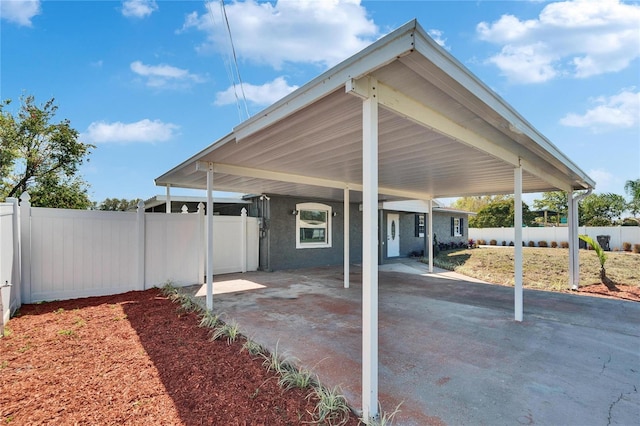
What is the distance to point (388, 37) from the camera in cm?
202

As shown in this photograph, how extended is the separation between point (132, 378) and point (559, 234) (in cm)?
2792

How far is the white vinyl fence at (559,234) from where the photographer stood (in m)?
19.2

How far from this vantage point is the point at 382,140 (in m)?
4.00

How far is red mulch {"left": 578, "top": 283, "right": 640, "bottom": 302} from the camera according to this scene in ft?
24.4

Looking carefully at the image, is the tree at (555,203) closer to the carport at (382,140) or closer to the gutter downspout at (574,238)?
the gutter downspout at (574,238)

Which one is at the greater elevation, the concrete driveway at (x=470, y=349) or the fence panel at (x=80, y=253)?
the fence panel at (x=80, y=253)

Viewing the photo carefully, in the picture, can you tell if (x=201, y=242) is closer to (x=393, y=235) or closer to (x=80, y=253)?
(x=80, y=253)

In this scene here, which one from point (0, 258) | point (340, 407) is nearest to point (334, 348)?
point (340, 407)

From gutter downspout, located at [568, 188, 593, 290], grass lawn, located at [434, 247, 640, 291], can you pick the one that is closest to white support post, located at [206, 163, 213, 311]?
gutter downspout, located at [568, 188, 593, 290]

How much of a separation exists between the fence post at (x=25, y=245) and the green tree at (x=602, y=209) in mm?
37009

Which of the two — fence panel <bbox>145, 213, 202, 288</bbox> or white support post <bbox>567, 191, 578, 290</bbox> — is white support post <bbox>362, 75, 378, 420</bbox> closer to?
fence panel <bbox>145, 213, 202, 288</bbox>

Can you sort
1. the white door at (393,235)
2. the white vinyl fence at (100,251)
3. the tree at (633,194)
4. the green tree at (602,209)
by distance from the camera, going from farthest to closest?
the green tree at (602,209) < the tree at (633,194) < the white door at (393,235) < the white vinyl fence at (100,251)

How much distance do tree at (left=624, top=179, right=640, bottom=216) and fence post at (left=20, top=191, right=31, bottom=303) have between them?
1341 inches

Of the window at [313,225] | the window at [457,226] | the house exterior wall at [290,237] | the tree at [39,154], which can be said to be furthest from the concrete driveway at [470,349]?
the window at [457,226]
